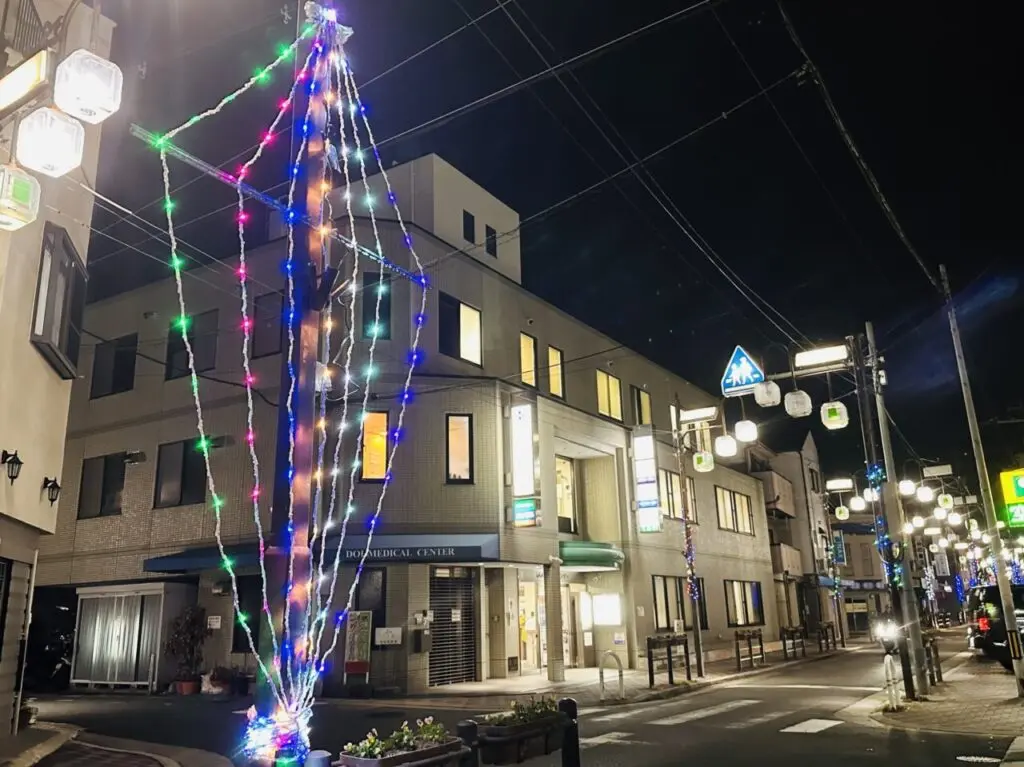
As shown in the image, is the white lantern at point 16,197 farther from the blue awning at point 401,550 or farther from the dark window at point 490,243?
the dark window at point 490,243

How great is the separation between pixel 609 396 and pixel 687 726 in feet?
55.0

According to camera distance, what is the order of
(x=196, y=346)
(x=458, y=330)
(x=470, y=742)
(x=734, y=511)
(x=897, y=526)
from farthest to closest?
(x=734, y=511) → (x=196, y=346) → (x=458, y=330) → (x=897, y=526) → (x=470, y=742)

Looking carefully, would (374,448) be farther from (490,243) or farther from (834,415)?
(834,415)

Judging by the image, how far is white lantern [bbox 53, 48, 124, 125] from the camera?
19.8 feet

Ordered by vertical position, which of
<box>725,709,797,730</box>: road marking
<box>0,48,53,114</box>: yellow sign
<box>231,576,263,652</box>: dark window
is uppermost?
<box>0,48,53,114</box>: yellow sign

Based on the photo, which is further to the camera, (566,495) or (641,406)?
(641,406)

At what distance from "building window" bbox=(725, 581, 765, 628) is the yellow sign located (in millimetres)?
32356

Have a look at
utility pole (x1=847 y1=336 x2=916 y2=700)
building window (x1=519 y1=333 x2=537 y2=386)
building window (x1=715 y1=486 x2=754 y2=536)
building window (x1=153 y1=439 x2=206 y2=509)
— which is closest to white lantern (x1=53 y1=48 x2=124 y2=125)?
utility pole (x1=847 y1=336 x2=916 y2=700)

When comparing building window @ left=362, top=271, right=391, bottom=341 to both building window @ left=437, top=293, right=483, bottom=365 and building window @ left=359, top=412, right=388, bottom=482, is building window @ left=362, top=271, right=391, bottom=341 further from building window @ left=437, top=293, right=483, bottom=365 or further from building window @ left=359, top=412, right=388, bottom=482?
building window @ left=359, top=412, right=388, bottom=482

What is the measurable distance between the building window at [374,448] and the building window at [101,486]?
9480mm

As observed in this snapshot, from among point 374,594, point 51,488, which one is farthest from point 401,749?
point 374,594

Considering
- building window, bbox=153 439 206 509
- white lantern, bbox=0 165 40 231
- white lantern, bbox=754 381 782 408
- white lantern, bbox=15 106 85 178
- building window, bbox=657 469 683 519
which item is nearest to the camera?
white lantern, bbox=15 106 85 178

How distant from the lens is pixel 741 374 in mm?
16484

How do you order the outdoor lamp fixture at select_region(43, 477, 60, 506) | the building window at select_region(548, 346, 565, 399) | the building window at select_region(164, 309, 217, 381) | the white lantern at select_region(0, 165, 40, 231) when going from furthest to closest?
the building window at select_region(548, 346, 565, 399), the building window at select_region(164, 309, 217, 381), the outdoor lamp fixture at select_region(43, 477, 60, 506), the white lantern at select_region(0, 165, 40, 231)
